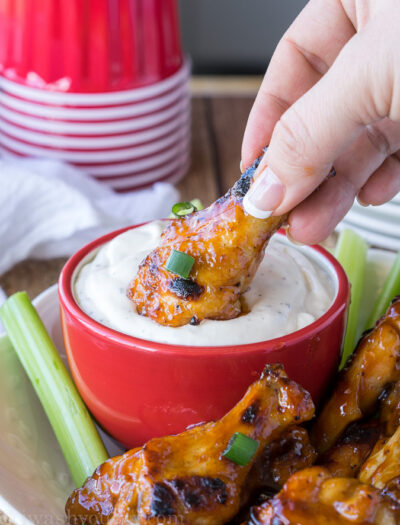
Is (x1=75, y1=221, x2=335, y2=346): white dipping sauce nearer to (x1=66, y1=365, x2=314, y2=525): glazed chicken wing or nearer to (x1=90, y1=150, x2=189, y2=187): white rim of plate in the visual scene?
(x1=66, y1=365, x2=314, y2=525): glazed chicken wing

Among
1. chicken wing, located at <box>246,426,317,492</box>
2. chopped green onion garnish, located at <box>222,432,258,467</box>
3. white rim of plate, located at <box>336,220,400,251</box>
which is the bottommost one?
white rim of plate, located at <box>336,220,400,251</box>

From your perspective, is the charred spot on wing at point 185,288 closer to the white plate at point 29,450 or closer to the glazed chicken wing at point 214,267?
the glazed chicken wing at point 214,267

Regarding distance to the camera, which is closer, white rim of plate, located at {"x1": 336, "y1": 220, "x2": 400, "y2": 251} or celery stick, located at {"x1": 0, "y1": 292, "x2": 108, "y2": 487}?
celery stick, located at {"x1": 0, "y1": 292, "x2": 108, "y2": 487}

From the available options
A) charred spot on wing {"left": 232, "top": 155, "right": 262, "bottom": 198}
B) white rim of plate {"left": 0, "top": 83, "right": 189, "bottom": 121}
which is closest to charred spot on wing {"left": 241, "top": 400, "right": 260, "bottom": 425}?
charred spot on wing {"left": 232, "top": 155, "right": 262, "bottom": 198}

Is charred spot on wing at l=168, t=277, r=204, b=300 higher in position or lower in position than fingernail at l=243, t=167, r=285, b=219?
lower

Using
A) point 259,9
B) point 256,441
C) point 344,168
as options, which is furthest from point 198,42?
point 256,441

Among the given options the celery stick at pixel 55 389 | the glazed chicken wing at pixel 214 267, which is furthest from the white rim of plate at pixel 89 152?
the glazed chicken wing at pixel 214 267
